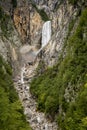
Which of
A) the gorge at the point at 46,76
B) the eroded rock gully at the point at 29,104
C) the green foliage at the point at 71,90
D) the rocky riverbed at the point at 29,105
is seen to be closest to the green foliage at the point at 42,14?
the gorge at the point at 46,76

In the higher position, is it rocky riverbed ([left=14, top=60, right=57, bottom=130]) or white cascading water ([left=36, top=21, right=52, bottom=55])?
white cascading water ([left=36, top=21, right=52, bottom=55])

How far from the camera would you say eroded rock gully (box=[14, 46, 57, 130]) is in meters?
50.2

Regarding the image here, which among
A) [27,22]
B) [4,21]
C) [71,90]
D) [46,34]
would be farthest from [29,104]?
[27,22]

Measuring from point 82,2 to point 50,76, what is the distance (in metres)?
15.4

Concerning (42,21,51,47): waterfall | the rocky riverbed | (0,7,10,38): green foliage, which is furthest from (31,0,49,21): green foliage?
the rocky riverbed

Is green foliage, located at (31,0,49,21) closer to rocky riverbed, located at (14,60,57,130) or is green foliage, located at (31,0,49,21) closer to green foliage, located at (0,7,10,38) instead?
green foliage, located at (0,7,10,38)

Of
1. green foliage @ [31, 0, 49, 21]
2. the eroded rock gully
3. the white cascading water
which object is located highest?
green foliage @ [31, 0, 49, 21]

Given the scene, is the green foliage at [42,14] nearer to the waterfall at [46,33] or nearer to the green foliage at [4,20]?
the waterfall at [46,33]

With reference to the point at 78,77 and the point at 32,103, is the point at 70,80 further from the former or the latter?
Answer: the point at 32,103

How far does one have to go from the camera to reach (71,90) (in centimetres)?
4497

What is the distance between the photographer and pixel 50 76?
212 ft

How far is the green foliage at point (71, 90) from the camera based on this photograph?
123 ft

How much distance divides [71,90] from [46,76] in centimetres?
2328

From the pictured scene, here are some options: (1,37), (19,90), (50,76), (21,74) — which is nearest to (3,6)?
(1,37)
